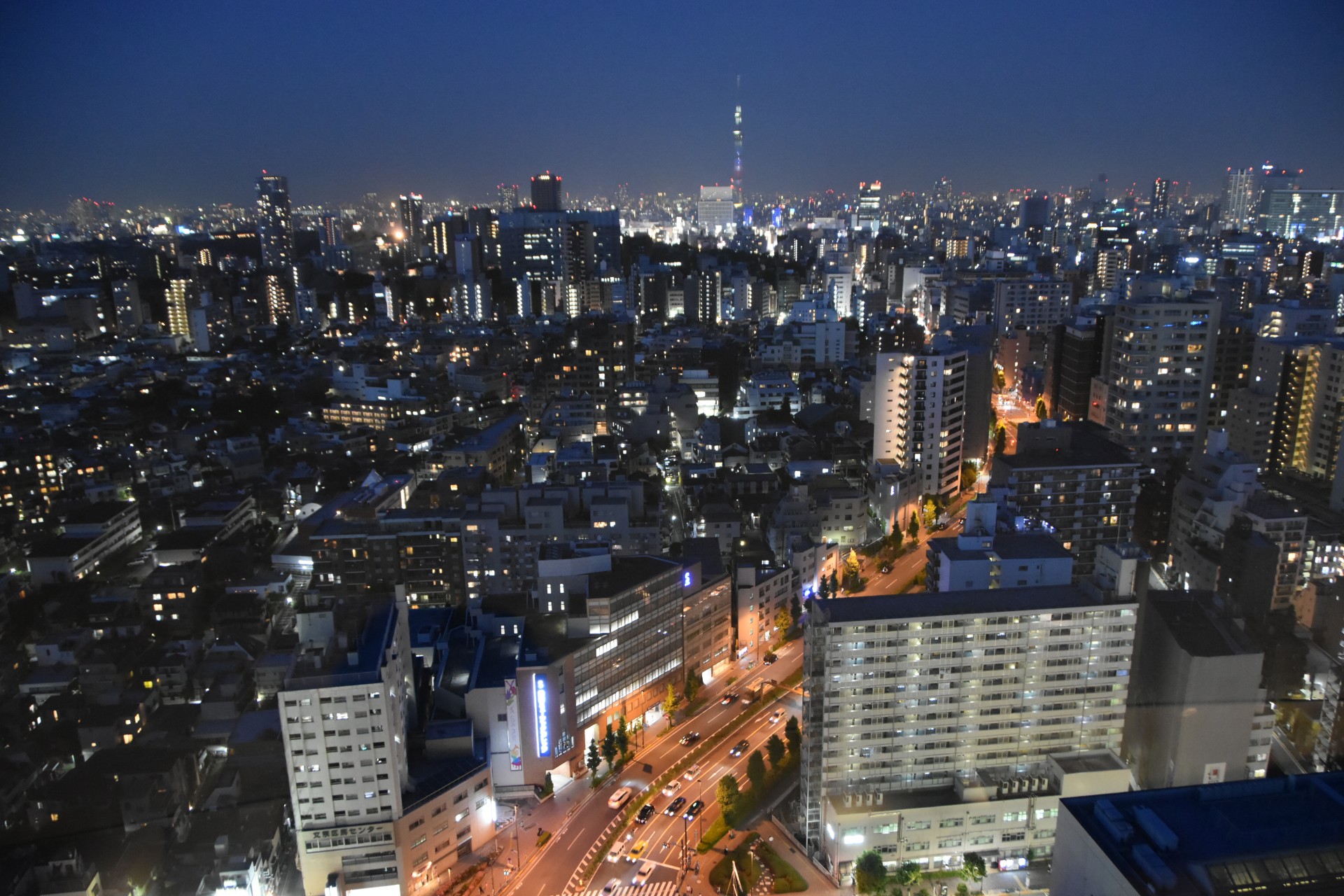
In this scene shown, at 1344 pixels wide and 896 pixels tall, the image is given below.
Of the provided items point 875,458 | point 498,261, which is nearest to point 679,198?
point 498,261

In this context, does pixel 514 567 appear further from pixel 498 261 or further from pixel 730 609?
pixel 498 261

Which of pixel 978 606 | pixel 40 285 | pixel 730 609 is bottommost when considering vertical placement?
pixel 730 609

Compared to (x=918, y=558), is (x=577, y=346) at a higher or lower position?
higher

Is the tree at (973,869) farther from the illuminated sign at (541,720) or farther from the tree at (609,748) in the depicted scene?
the illuminated sign at (541,720)

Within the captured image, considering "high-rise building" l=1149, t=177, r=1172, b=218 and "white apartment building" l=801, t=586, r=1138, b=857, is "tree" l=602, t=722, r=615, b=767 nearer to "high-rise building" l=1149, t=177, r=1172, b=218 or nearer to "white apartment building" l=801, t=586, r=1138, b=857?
"white apartment building" l=801, t=586, r=1138, b=857

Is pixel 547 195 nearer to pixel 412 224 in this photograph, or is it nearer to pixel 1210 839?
pixel 412 224

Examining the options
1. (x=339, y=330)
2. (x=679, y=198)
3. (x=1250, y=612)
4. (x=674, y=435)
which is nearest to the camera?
(x=1250, y=612)

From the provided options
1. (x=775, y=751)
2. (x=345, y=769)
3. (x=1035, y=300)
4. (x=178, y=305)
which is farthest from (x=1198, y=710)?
(x=178, y=305)
